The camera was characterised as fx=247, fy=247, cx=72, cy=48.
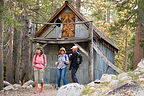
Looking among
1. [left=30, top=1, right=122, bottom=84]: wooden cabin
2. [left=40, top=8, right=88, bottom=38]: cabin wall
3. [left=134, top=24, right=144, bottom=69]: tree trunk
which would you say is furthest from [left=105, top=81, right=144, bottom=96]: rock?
[left=134, top=24, right=144, bottom=69]: tree trunk

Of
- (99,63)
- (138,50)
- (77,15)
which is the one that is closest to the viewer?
(77,15)

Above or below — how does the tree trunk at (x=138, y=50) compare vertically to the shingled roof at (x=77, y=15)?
below

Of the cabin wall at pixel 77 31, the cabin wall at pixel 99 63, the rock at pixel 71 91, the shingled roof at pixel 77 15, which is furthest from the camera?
the cabin wall at pixel 77 31

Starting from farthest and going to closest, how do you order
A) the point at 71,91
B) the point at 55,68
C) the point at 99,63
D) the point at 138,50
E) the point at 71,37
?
the point at 138,50
the point at 55,68
the point at 99,63
the point at 71,37
the point at 71,91

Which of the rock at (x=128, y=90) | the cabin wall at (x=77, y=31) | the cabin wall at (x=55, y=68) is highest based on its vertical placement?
the cabin wall at (x=77, y=31)

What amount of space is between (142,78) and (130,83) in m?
2.58

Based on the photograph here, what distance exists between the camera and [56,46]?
17203 mm

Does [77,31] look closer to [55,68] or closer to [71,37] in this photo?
[71,37]

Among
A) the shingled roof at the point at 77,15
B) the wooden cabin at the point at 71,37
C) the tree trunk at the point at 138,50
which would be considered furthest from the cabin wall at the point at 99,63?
the tree trunk at the point at 138,50

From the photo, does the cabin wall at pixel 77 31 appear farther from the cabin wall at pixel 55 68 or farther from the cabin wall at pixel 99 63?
the cabin wall at pixel 99 63

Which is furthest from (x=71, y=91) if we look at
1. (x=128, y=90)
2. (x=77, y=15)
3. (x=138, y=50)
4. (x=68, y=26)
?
(x=138, y=50)

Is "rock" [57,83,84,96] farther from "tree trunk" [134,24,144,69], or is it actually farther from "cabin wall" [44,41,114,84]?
"tree trunk" [134,24,144,69]

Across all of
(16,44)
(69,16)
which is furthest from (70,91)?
(16,44)

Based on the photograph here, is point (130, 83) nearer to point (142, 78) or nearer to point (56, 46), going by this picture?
point (142, 78)
